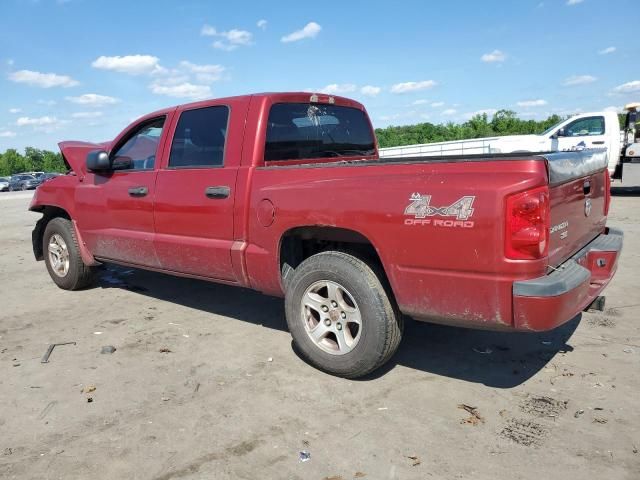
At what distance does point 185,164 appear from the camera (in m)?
4.56

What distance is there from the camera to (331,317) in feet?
11.8

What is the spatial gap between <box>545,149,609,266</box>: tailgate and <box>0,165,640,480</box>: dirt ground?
34.1 inches

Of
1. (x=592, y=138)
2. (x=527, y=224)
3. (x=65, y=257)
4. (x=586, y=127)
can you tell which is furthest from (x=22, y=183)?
(x=527, y=224)

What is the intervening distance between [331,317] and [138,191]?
2.35 metres

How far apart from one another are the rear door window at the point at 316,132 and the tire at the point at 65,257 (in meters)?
2.92

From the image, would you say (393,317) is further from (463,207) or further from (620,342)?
(620,342)

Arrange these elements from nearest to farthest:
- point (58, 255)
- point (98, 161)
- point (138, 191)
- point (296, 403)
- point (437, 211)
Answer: point (437, 211) → point (296, 403) → point (138, 191) → point (98, 161) → point (58, 255)

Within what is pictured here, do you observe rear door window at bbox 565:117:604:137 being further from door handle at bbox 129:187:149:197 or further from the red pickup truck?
door handle at bbox 129:187:149:197

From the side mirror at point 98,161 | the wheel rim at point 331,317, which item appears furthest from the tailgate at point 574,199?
the side mirror at point 98,161

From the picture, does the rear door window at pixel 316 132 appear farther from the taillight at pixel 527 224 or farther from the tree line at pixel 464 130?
the tree line at pixel 464 130

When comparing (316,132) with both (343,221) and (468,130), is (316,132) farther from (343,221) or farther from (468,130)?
(468,130)

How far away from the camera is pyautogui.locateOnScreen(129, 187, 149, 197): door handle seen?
4797 millimetres

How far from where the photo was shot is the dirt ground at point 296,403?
2.63 meters

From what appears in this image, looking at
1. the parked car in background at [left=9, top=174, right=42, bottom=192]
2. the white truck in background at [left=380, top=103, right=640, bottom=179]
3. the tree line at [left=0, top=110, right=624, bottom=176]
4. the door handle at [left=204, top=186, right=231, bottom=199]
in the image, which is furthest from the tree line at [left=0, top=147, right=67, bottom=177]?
the door handle at [left=204, top=186, right=231, bottom=199]
